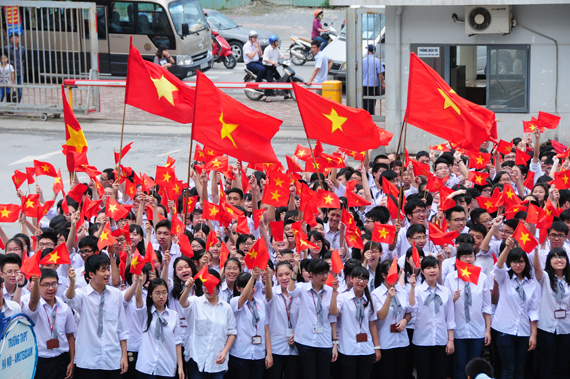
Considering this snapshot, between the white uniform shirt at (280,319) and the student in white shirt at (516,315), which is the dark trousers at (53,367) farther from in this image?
the student in white shirt at (516,315)

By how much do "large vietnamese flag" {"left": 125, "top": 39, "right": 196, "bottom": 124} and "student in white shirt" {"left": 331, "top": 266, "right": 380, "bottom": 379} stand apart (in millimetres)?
2393

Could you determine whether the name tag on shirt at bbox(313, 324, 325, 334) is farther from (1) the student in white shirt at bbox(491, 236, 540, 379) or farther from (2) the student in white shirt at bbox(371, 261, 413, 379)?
(1) the student in white shirt at bbox(491, 236, 540, 379)

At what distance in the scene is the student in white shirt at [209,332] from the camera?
761cm

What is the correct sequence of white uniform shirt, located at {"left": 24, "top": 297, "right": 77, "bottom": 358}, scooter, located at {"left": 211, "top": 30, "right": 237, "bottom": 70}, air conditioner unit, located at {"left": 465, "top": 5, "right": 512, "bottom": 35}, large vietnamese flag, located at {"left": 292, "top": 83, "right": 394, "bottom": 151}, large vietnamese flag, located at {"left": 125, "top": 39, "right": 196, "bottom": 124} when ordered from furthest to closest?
scooter, located at {"left": 211, "top": 30, "right": 237, "bottom": 70}
air conditioner unit, located at {"left": 465, "top": 5, "right": 512, "bottom": 35}
large vietnamese flag, located at {"left": 125, "top": 39, "right": 196, "bottom": 124}
large vietnamese flag, located at {"left": 292, "top": 83, "right": 394, "bottom": 151}
white uniform shirt, located at {"left": 24, "top": 297, "right": 77, "bottom": 358}

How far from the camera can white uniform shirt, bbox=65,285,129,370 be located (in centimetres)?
758

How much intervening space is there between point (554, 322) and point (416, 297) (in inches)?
51.5

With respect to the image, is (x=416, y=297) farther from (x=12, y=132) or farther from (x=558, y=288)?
(x=12, y=132)

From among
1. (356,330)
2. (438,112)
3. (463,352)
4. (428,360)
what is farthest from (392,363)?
(438,112)

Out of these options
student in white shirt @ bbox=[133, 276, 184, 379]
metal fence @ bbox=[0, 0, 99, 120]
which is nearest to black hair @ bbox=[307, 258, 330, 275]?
student in white shirt @ bbox=[133, 276, 184, 379]

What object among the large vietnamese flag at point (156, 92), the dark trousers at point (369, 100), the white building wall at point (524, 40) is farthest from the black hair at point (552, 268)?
the dark trousers at point (369, 100)

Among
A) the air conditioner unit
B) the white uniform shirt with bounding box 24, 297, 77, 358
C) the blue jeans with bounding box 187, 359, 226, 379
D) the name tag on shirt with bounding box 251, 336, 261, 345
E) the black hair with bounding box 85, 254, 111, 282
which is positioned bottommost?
the blue jeans with bounding box 187, 359, 226, 379

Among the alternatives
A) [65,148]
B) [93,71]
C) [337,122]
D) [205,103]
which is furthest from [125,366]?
[93,71]

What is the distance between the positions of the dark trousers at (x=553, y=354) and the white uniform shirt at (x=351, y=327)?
1637 mm

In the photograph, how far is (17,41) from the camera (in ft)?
59.4
